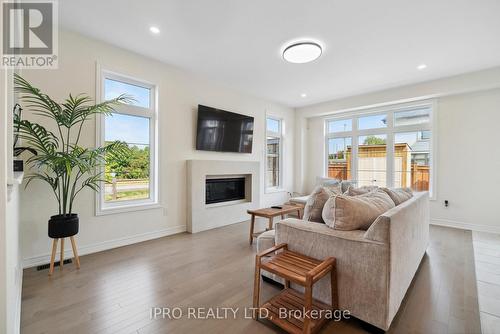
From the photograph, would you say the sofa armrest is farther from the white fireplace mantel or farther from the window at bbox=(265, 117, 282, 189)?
the window at bbox=(265, 117, 282, 189)

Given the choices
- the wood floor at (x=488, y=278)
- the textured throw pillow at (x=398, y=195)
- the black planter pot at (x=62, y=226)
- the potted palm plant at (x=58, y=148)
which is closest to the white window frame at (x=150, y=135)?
the potted palm plant at (x=58, y=148)

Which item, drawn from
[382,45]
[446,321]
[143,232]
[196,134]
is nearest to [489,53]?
[382,45]

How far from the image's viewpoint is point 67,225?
7.62ft

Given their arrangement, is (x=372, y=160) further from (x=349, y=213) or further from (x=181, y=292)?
(x=181, y=292)

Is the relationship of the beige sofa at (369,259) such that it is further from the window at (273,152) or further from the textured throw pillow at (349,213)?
the window at (273,152)

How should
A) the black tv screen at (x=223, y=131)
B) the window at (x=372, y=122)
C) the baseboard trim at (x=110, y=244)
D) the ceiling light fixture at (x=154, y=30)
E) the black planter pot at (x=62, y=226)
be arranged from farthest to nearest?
1. the window at (x=372, y=122)
2. the black tv screen at (x=223, y=131)
3. the ceiling light fixture at (x=154, y=30)
4. the baseboard trim at (x=110, y=244)
5. the black planter pot at (x=62, y=226)

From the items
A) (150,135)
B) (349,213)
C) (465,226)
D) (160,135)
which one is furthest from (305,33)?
(465,226)

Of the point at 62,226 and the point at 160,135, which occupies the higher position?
the point at 160,135

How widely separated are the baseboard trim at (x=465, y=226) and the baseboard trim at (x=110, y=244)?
16.1ft

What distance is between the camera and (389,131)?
5035 mm

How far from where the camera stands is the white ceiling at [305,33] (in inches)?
90.8

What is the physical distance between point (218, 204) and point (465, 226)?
461 centimetres

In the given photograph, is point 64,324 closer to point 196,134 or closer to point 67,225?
point 67,225

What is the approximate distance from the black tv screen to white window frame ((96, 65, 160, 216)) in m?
0.77
